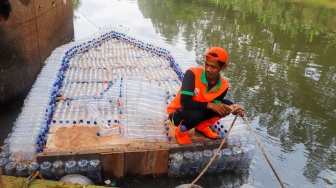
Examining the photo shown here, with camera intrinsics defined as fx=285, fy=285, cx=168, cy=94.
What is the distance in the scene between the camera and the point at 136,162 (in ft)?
13.5

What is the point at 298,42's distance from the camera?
37.4 ft

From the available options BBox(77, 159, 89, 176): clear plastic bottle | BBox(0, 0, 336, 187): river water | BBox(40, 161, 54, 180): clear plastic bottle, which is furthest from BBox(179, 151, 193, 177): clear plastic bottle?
BBox(40, 161, 54, 180): clear plastic bottle

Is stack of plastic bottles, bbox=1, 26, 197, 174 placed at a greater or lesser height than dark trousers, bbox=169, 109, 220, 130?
lesser

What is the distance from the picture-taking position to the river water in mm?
4707

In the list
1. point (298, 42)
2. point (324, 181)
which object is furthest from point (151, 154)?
point (298, 42)

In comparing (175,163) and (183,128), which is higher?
(183,128)

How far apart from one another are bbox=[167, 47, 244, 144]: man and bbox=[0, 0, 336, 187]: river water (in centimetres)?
104

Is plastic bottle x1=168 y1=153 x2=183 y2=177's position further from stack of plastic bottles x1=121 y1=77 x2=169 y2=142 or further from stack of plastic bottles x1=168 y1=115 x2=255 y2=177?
stack of plastic bottles x1=121 y1=77 x2=169 y2=142

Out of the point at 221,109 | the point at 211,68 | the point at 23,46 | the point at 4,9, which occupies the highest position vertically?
the point at 4,9

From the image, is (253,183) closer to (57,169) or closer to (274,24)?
(57,169)

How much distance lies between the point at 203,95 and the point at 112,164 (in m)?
1.61

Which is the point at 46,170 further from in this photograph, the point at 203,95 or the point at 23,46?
the point at 23,46

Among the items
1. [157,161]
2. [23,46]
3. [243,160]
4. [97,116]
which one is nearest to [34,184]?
[157,161]

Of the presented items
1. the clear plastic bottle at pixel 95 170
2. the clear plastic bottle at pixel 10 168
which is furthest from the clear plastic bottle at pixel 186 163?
the clear plastic bottle at pixel 10 168
